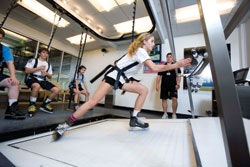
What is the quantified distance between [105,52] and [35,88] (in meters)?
4.00

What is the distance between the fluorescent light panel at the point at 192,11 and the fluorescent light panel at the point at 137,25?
81cm

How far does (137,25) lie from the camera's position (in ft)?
13.4

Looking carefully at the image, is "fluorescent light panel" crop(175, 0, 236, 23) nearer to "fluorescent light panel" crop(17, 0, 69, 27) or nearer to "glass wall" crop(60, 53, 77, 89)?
"fluorescent light panel" crop(17, 0, 69, 27)

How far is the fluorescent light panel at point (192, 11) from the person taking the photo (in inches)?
113

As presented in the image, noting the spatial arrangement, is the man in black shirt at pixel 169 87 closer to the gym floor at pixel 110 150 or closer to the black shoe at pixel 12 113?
the gym floor at pixel 110 150

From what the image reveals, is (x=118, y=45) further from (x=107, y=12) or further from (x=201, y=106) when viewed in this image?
(x=201, y=106)

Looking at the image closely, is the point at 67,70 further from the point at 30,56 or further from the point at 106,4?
the point at 106,4

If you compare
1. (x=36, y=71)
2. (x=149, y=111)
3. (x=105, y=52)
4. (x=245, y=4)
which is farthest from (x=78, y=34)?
(x=245, y=4)

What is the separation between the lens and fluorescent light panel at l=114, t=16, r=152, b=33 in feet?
12.6

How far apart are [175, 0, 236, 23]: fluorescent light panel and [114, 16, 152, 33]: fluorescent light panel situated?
0.81 m

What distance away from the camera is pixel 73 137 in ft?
4.31

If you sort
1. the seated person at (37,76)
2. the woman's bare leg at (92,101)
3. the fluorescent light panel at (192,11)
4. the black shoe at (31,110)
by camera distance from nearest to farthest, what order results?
the woman's bare leg at (92,101), the black shoe at (31,110), the seated person at (37,76), the fluorescent light panel at (192,11)

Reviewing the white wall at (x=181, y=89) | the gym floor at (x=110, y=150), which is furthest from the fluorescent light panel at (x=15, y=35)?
the gym floor at (x=110, y=150)

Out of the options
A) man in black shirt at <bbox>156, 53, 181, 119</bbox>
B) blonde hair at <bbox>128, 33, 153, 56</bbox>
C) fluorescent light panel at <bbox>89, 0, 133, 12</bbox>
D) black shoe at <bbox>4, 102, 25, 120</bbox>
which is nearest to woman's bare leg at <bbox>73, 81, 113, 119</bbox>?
blonde hair at <bbox>128, 33, 153, 56</bbox>
